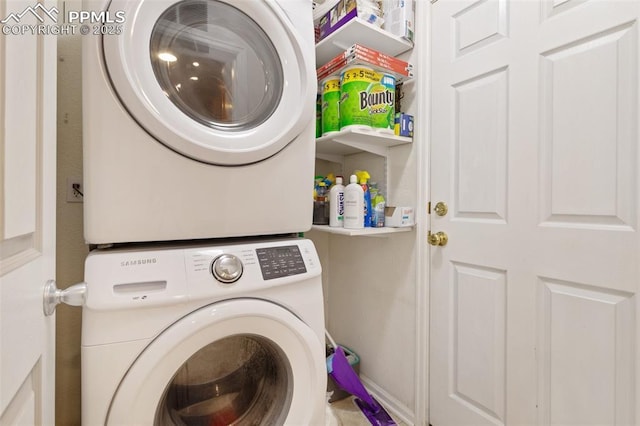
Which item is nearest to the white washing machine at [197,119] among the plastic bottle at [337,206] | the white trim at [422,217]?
the plastic bottle at [337,206]

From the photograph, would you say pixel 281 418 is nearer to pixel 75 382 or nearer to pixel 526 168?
pixel 75 382

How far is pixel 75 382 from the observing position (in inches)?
47.1

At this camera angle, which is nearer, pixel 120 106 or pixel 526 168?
pixel 120 106

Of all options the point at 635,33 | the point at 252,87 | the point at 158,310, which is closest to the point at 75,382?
the point at 158,310

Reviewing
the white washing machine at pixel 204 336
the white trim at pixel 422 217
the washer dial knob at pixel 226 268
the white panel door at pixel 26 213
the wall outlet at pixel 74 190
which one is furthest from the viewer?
the white trim at pixel 422 217

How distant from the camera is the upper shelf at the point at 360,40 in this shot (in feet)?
4.32

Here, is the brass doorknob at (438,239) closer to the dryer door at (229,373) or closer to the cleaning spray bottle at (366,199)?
the cleaning spray bottle at (366,199)

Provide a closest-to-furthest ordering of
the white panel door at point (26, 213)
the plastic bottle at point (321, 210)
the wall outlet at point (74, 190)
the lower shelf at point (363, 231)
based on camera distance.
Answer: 1. the white panel door at point (26, 213)
2. the wall outlet at point (74, 190)
3. the lower shelf at point (363, 231)
4. the plastic bottle at point (321, 210)

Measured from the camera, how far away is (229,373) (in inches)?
38.8

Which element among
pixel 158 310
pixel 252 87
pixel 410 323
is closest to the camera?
pixel 158 310

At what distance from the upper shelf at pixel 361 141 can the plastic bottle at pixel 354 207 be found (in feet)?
0.58

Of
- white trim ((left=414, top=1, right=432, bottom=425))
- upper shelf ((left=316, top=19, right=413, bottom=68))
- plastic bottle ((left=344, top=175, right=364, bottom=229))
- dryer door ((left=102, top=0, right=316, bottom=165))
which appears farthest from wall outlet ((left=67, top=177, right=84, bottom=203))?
white trim ((left=414, top=1, right=432, bottom=425))

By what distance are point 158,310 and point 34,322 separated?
0.31 m

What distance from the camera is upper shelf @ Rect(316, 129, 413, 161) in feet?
4.32
